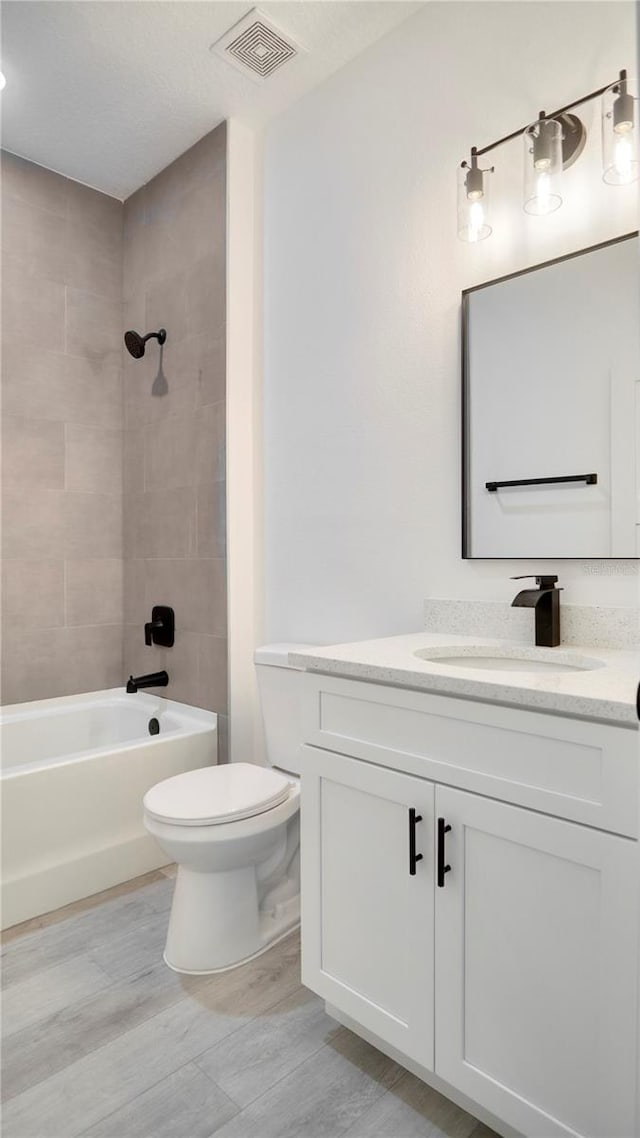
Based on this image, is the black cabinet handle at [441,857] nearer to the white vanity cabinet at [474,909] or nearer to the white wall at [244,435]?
the white vanity cabinet at [474,909]

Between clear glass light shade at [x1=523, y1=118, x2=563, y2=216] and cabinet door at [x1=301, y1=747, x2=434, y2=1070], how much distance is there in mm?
1379

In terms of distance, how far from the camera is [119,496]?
3.04 m

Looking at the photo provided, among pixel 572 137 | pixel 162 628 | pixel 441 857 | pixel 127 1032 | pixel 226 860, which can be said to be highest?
pixel 572 137

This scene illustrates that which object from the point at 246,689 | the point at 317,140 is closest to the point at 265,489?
the point at 246,689

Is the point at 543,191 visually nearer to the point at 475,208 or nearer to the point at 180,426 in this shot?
the point at 475,208

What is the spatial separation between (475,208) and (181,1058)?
2153mm

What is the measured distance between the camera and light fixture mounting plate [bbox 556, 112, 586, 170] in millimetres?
1576

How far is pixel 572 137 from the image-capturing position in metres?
1.59

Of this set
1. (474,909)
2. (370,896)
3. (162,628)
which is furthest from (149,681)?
(474,909)

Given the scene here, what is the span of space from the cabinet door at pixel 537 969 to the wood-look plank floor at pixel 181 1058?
0.23 metres

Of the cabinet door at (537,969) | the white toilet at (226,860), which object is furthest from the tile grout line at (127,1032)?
the cabinet door at (537,969)

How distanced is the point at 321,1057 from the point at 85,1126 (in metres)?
0.48

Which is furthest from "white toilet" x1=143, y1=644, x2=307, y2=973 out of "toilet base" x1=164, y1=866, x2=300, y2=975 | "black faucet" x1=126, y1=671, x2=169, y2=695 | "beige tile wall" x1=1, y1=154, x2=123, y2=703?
"beige tile wall" x1=1, y1=154, x2=123, y2=703

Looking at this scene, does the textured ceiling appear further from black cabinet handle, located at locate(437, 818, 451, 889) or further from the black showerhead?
black cabinet handle, located at locate(437, 818, 451, 889)
